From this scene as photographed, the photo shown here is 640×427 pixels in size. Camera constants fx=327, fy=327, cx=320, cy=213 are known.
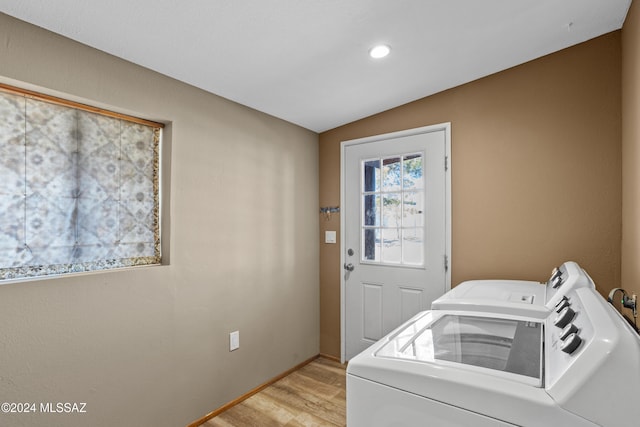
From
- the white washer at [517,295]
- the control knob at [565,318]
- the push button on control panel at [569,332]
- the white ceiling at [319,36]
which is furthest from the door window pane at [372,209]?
the push button on control panel at [569,332]

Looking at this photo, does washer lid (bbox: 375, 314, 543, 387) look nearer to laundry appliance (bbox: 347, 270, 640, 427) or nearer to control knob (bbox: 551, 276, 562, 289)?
laundry appliance (bbox: 347, 270, 640, 427)

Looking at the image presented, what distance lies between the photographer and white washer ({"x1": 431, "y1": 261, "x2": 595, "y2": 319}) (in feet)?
4.41

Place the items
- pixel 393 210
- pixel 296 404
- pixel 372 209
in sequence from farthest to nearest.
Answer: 1. pixel 372 209
2. pixel 393 210
3. pixel 296 404

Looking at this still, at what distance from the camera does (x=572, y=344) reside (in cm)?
78

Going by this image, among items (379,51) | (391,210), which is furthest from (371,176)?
(379,51)

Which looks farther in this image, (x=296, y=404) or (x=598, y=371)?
(x=296, y=404)

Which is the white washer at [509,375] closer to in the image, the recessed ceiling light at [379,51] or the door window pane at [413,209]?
the door window pane at [413,209]

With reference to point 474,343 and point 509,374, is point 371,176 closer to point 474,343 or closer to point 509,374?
point 474,343

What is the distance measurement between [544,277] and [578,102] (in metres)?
1.12

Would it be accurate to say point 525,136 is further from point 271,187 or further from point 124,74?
point 124,74

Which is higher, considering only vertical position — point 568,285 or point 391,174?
point 391,174

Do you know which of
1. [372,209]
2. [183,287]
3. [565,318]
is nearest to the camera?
[565,318]

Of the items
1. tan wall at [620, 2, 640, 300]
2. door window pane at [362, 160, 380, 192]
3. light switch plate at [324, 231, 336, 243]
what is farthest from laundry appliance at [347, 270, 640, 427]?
light switch plate at [324, 231, 336, 243]

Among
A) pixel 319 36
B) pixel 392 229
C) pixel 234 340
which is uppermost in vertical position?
pixel 319 36
